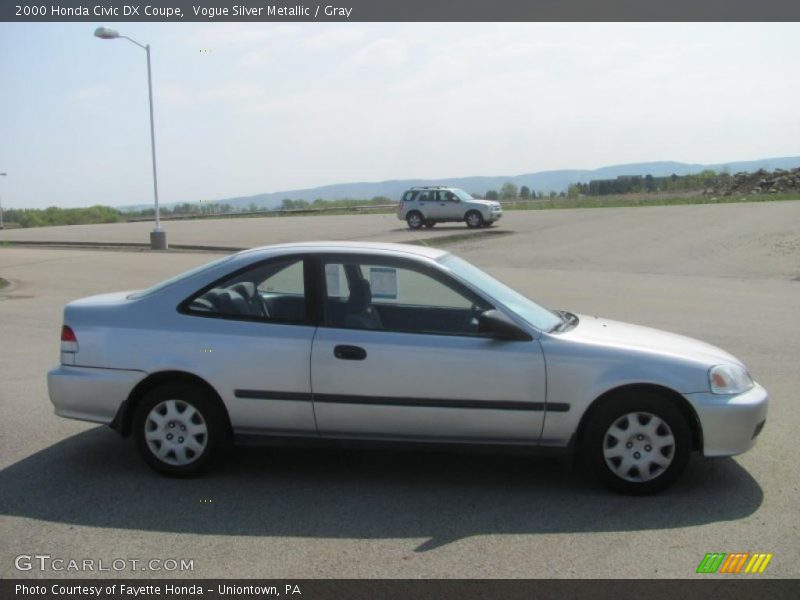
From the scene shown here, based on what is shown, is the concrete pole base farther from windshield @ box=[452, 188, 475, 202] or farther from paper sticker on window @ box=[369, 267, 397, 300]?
paper sticker on window @ box=[369, 267, 397, 300]

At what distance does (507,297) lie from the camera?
5.51 meters

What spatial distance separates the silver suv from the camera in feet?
113

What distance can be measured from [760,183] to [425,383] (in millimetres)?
56767

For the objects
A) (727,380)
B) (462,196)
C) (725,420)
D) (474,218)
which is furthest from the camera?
(462,196)

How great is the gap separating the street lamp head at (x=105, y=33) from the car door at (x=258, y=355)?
22.8m

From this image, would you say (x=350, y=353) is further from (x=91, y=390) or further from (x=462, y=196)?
(x=462, y=196)

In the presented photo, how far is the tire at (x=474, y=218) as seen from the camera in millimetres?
34625

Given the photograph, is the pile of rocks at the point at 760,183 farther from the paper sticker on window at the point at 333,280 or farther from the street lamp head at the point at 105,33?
the paper sticker on window at the point at 333,280

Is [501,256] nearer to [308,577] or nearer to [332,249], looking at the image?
[332,249]

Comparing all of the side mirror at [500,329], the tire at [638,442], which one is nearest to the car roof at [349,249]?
the side mirror at [500,329]

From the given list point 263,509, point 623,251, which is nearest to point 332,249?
point 263,509

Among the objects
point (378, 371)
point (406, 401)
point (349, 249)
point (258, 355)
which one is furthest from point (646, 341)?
point (258, 355)
